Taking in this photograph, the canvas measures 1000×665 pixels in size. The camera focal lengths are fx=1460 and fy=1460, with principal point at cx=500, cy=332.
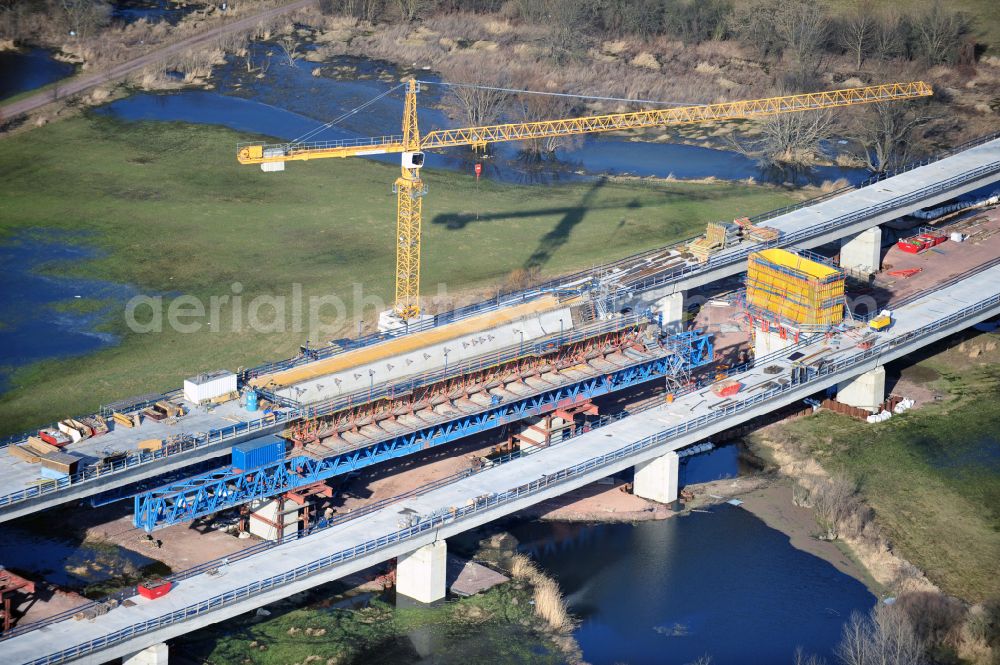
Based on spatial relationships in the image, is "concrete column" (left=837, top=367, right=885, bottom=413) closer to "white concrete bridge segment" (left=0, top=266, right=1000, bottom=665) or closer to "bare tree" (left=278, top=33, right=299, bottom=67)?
"white concrete bridge segment" (left=0, top=266, right=1000, bottom=665)

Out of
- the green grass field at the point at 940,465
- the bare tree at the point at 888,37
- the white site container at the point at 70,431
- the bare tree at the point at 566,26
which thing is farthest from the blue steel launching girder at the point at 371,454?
the bare tree at the point at 888,37

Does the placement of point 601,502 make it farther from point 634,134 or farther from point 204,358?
point 634,134

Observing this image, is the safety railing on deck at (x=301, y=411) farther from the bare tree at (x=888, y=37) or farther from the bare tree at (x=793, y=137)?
the bare tree at (x=888, y=37)

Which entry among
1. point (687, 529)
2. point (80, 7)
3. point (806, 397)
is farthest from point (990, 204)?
point (80, 7)

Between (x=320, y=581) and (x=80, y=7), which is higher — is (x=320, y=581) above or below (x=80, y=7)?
below

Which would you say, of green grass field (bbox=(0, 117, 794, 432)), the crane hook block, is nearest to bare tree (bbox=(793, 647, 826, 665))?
green grass field (bbox=(0, 117, 794, 432))

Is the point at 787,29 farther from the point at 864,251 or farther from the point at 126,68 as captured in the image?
the point at 126,68
